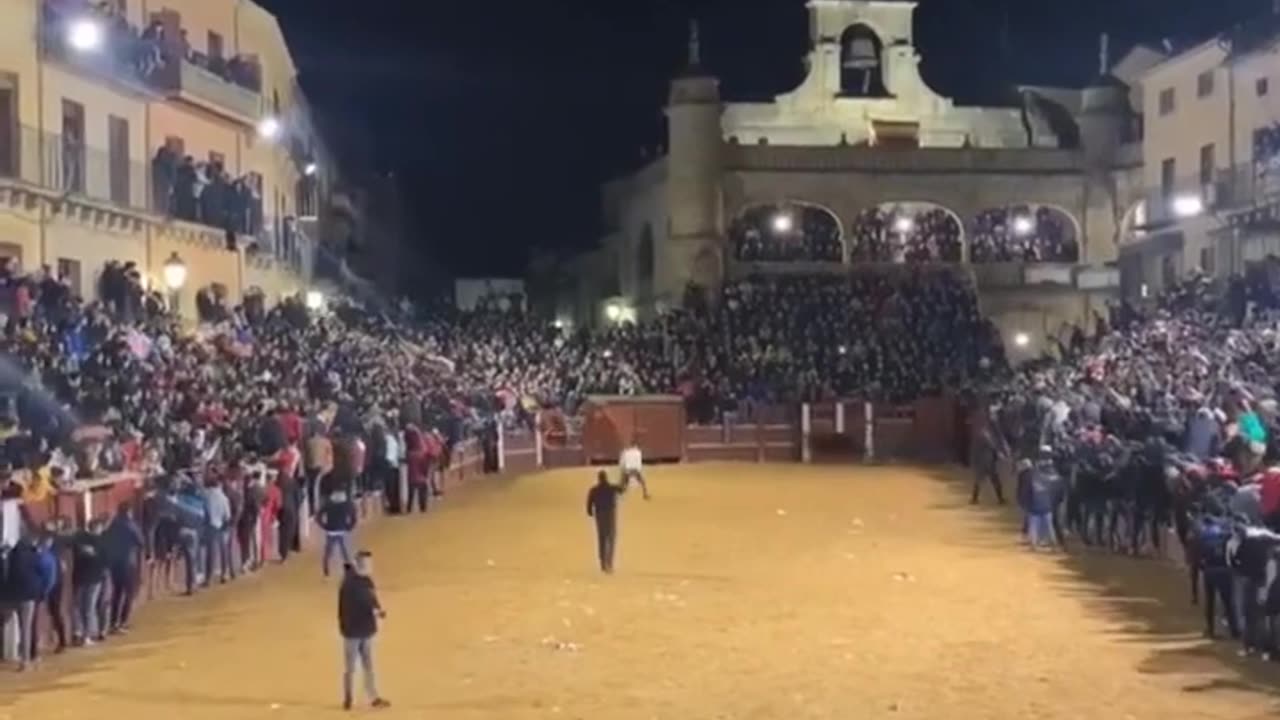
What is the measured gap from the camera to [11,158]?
34781 millimetres

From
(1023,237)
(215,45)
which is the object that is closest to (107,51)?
(215,45)

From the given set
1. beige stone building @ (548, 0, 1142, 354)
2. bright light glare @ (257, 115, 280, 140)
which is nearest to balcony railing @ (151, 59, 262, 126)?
bright light glare @ (257, 115, 280, 140)

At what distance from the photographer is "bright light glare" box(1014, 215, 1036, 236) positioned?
6719cm

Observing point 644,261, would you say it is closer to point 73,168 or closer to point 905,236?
point 905,236

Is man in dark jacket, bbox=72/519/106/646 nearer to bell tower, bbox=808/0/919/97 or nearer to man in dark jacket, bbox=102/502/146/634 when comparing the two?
man in dark jacket, bbox=102/502/146/634

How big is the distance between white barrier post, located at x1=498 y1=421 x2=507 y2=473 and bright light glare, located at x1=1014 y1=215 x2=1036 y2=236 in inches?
931

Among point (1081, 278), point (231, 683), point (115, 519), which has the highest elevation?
point (1081, 278)

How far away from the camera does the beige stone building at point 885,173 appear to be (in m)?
64.6

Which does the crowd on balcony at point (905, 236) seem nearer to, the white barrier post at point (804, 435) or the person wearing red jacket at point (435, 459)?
the white barrier post at point (804, 435)

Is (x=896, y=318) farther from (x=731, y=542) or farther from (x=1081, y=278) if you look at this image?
(x=731, y=542)

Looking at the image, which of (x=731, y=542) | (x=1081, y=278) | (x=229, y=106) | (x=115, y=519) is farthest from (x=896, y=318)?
(x=115, y=519)

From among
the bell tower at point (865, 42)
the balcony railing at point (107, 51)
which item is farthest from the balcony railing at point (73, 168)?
the bell tower at point (865, 42)

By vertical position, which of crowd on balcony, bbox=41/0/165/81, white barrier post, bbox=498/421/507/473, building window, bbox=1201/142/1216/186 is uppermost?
crowd on balcony, bbox=41/0/165/81

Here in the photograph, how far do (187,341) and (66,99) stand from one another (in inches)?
213
